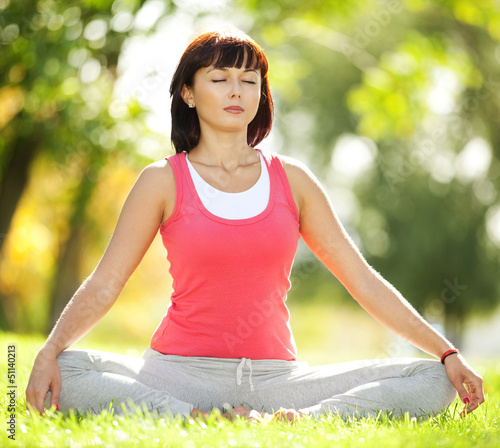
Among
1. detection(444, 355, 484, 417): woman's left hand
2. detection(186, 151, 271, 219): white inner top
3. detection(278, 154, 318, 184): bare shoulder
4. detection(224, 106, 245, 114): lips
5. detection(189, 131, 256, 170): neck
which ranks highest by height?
detection(224, 106, 245, 114): lips

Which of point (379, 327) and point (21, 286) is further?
point (379, 327)

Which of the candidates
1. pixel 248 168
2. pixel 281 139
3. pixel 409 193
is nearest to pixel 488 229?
pixel 409 193

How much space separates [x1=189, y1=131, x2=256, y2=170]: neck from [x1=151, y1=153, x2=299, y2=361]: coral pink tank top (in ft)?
0.81

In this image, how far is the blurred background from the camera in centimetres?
802

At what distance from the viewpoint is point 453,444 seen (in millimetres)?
2338

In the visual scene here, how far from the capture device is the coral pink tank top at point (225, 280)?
9.77 ft

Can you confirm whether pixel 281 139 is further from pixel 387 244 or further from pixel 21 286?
pixel 21 286

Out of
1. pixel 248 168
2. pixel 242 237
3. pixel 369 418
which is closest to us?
pixel 369 418

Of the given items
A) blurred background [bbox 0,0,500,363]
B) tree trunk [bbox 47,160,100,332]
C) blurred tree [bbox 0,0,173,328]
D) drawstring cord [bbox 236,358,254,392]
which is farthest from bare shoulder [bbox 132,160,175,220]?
tree trunk [bbox 47,160,100,332]

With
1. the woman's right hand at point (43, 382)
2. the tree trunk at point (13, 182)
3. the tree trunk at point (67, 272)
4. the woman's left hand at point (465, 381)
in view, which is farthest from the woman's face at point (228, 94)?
the tree trunk at point (67, 272)

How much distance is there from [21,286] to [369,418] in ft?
53.5

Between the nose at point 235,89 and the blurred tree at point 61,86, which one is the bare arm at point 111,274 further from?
the blurred tree at point 61,86

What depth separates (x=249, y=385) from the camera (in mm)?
2992

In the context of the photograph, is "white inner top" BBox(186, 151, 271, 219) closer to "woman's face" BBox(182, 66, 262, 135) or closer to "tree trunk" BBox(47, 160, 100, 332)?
"woman's face" BBox(182, 66, 262, 135)
